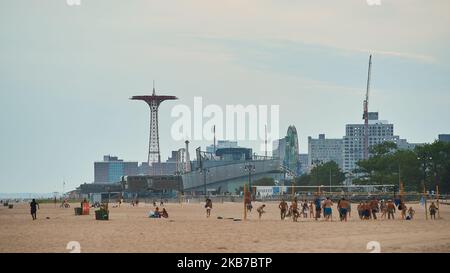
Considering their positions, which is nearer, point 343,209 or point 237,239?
point 237,239

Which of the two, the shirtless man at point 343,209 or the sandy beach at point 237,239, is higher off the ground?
the shirtless man at point 343,209

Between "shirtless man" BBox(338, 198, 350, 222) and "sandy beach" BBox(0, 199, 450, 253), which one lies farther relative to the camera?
"shirtless man" BBox(338, 198, 350, 222)

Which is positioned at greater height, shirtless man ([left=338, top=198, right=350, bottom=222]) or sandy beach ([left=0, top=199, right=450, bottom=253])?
shirtless man ([left=338, top=198, right=350, bottom=222])

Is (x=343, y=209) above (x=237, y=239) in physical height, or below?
above

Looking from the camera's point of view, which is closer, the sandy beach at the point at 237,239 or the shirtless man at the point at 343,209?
the sandy beach at the point at 237,239

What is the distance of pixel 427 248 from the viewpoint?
2827cm
